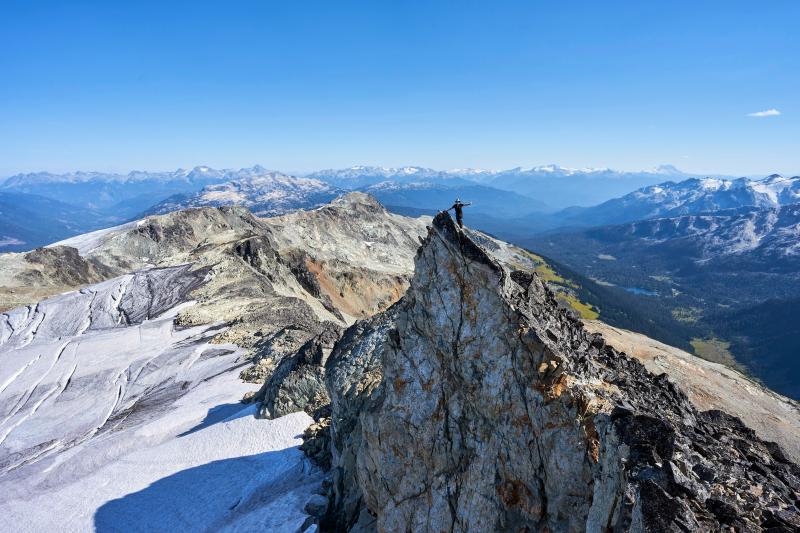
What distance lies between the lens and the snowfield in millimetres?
32312

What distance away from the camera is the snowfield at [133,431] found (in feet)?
106

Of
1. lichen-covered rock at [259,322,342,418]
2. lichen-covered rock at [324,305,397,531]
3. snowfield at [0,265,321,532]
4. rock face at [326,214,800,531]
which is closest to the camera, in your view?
rock face at [326,214,800,531]

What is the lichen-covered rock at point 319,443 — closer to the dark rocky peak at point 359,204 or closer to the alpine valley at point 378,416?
the alpine valley at point 378,416

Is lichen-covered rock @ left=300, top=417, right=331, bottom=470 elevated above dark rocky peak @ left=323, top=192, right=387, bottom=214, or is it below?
below

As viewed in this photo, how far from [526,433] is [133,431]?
42.7 meters

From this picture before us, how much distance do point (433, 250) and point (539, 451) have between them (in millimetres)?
8573

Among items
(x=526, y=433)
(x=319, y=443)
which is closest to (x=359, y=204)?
(x=319, y=443)

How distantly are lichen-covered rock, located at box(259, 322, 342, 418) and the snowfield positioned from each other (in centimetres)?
114

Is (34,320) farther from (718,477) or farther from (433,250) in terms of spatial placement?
(718,477)

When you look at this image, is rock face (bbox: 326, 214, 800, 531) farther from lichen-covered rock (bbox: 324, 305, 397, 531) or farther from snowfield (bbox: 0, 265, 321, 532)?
snowfield (bbox: 0, 265, 321, 532)

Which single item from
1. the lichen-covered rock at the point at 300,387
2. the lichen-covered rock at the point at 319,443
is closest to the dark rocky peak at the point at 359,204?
the lichen-covered rock at the point at 300,387

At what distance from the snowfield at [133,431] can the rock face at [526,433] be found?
14.2 m

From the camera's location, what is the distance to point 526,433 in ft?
51.3

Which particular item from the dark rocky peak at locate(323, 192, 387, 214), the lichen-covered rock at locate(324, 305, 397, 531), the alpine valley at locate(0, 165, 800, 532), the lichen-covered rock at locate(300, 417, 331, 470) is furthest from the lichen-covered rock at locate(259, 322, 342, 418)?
the dark rocky peak at locate(323, 192, 387, 214)
